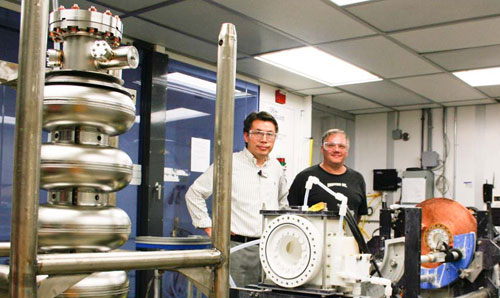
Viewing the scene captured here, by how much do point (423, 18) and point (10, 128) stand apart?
278 centimetres

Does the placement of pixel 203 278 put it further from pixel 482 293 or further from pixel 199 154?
pixel 199 154

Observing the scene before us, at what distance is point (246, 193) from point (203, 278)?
2.23 meters

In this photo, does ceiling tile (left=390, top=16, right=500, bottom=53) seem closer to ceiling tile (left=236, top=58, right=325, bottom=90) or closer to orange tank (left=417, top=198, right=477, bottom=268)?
ceiling tile (left=236, top=58, right=325, bottom=90)

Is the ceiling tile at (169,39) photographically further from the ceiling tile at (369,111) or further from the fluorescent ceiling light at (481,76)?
the ceiling tile at (369,111)

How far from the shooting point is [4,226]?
326 cm

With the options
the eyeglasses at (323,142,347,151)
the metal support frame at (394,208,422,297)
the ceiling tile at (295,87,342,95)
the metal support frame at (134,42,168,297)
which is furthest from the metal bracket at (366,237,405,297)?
the ceiling tile at (295,87,342,95)

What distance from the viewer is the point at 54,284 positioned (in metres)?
0.54

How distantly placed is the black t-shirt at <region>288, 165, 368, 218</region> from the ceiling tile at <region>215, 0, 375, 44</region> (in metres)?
1.01

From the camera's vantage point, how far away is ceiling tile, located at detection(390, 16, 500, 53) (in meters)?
3.55

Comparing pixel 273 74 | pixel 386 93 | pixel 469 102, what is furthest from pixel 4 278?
pixel 469 102

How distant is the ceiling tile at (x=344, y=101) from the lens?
5.98m

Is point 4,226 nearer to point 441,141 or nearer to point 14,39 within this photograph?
point 14,39

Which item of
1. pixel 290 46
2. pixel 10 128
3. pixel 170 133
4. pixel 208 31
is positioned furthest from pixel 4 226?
pixel 290 46

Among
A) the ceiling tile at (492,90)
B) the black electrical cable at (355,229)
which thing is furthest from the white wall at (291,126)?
the black electrical cable at (355,229)
